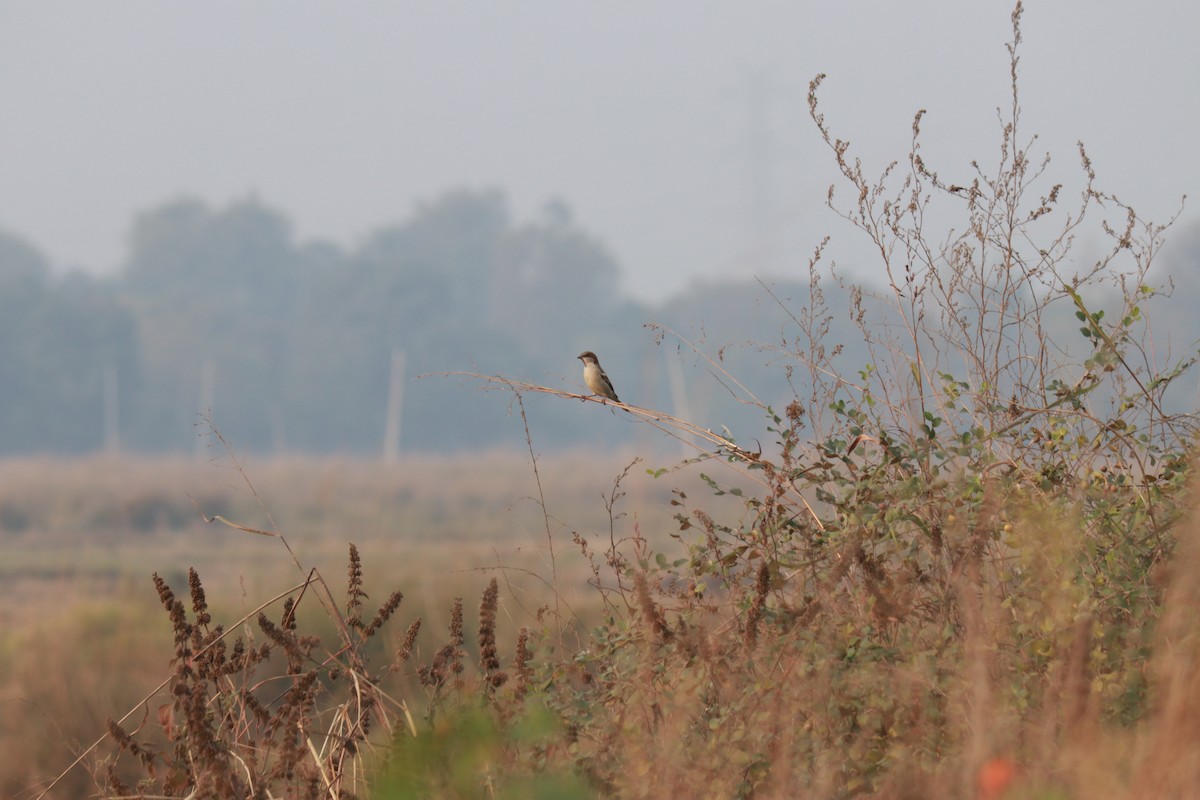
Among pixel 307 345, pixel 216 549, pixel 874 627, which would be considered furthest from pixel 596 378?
pixel 307 345

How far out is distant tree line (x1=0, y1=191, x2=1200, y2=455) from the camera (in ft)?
248

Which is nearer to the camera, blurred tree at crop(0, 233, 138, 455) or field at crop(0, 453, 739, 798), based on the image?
field at crop(0, 453, 739, 798)

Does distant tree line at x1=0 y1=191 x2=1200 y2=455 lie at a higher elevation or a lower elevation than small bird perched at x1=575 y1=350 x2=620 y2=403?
higher

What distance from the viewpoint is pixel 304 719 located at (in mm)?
3887

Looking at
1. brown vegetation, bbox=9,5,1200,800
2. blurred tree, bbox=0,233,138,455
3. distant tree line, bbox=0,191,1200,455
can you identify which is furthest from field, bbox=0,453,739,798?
blurred tree, bbox=0,233,138,455

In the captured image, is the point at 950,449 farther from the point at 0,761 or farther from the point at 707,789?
the point at 0,761

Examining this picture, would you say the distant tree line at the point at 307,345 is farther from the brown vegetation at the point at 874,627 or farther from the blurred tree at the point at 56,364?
the brown vegetation at the point at 874,627

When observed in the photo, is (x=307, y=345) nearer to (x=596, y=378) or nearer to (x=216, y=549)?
(x=216, y=549)

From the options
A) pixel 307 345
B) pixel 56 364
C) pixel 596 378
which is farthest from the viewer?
pixel 307 345

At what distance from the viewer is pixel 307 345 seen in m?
86.1

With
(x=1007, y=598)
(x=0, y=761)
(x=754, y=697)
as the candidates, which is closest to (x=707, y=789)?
(x=754, y=697)

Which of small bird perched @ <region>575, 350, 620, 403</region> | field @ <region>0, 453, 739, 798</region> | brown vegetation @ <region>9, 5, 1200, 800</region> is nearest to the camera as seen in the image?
brown vegetation @ <region>9, 5, 1200, 800</region>

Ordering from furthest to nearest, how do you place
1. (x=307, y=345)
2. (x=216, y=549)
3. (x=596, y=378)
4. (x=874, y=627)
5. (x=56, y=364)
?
(x=307, y=345) → (x=56, y=364) → (x=216, y=549) → (x=596, y=378) → (x=874, y=627)

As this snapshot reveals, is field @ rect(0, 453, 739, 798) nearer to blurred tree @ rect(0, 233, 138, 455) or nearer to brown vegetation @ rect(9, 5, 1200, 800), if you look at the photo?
brown vegetation @ rect(9, 5, 1200, 800)
